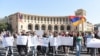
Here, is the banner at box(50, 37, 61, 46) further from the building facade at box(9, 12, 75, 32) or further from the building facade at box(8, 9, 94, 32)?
the building facade at box(9, 12, 75, 32)

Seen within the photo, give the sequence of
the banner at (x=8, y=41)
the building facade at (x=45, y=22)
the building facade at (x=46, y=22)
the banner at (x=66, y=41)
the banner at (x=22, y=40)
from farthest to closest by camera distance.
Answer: the building facade at (x=45, y=22)
the building facade at (x=46, y=22)
the banner at (x=66, y=41)
the banner at (x=8, y=41)
the banner at (x=22, y=40)

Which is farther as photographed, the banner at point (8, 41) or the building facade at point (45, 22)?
the building facade at point (45, 22)

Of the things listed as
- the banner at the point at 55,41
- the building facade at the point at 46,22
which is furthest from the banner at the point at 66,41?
the building facade at the point at 46,22

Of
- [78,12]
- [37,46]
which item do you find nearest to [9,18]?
[78,12]

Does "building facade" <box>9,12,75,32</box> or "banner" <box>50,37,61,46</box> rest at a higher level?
"building facade" <box>9,12,75,32</box>

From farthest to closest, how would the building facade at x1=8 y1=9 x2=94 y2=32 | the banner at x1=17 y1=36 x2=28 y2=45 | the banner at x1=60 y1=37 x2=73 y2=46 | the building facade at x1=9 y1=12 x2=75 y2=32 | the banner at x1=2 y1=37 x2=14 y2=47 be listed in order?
the building facade at x1=9 y1=12 x2=75 y2=32 < the building facade at x1=8 y1=9 x2=94 y2=32 < the banner at x1=60 y1=37 x2=73 y2=46 < the banner at x1=2 y1=37 x2=14 y2=47 < the banner at x1=17 y1=36 x2=28 y2=45

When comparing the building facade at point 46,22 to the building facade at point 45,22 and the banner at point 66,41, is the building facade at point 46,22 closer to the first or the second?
the building facade at point 45,22

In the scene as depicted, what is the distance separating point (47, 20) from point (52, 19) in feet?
9.71

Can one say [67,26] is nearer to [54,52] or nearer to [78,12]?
[78,12]

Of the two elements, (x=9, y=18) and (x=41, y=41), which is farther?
(x=9, y=18)

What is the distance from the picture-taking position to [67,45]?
646 inches

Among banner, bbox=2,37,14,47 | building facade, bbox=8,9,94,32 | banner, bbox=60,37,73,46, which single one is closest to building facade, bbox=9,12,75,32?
building facade, bbox=8,9,94,32

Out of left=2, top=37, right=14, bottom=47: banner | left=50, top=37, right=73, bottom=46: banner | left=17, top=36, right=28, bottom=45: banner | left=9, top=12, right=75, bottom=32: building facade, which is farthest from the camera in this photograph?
left=9, top=12, right=75, bottom=32: building facade

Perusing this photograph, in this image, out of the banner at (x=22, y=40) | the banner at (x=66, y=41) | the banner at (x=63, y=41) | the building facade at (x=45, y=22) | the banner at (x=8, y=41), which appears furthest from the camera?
the building facade at (x=45, y=22)
